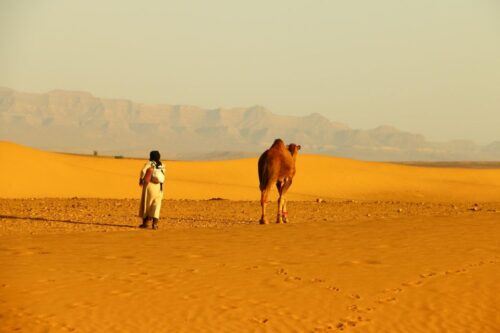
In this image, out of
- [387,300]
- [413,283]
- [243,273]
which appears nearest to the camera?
[387,300]

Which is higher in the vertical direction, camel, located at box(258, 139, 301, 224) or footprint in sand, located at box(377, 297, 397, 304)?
camel, located at box(258, 139, 301, 224)

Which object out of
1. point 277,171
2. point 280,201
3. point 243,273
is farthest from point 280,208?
point 243,273

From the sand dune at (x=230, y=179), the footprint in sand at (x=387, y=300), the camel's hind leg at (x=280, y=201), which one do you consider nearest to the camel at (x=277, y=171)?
the camel's hind leg at (x=280, y=201)

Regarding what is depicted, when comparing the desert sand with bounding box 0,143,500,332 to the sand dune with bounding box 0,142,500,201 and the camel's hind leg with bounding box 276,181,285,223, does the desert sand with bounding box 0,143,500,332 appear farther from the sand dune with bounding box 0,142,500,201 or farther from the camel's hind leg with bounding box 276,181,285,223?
the sand dune with bounding box 0,142,500,201

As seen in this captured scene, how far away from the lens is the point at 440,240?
1652cm

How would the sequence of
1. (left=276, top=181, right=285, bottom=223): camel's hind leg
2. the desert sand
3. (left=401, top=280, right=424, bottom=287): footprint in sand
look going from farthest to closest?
(left=276, top=181, right=285, bottom=223): camel's hind leg
(left=401, top=280, right=424, bottom=287): footprint in sand
the desert sand

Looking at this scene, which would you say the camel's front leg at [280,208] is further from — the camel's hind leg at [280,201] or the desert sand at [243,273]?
the desert sand at [243,273]

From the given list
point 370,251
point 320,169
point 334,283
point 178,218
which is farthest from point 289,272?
point 320,169

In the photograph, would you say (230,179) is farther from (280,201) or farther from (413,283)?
(413,283)

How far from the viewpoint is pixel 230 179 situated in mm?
48406

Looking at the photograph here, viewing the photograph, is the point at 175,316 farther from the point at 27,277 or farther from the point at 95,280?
the point at 27,277

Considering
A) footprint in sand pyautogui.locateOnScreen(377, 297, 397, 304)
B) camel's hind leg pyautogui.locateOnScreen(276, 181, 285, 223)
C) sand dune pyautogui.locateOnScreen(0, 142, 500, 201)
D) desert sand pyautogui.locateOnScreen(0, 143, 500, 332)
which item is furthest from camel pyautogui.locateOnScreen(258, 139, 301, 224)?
sand dune pyautogui.locateOnScreen(0, 142, 500, 201)

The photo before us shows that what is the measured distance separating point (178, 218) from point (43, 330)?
13771mm

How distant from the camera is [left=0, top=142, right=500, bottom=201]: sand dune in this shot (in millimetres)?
37781
